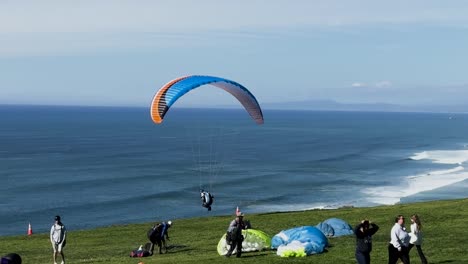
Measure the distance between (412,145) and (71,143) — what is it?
84699 mm

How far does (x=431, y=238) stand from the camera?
2500cm

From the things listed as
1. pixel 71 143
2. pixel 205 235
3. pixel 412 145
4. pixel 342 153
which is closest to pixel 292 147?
pixel 342 153

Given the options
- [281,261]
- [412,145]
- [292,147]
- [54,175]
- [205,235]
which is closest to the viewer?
[281,261]

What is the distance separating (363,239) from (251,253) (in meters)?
6.79

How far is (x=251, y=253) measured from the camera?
23.1 metres

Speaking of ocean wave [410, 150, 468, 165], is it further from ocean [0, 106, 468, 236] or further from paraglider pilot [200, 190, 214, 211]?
paraglider pilot [200, 190, 214, 211]

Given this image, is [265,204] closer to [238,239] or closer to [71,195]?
[71,195]

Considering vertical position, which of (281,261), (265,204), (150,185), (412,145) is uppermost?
(412,145)

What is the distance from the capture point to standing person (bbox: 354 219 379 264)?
16922 millimetres

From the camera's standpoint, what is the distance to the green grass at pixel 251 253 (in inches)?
853

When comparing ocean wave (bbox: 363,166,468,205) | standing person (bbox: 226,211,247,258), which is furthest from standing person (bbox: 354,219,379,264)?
ocean wave (bbox: 363,166,468,205)

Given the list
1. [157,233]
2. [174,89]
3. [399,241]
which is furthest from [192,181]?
[399,241]

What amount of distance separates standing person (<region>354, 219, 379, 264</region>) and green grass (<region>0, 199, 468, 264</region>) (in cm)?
328

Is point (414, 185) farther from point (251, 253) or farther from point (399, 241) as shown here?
point (399, 241)
